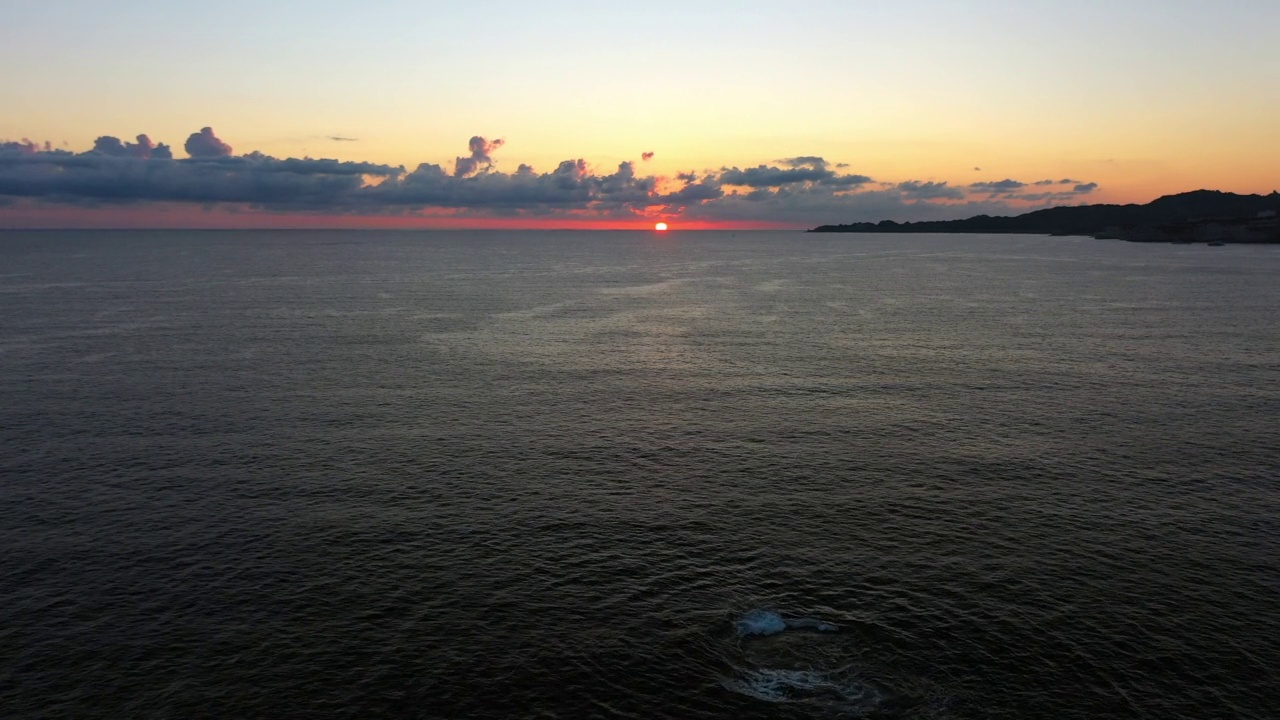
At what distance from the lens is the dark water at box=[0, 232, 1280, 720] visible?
51.7m

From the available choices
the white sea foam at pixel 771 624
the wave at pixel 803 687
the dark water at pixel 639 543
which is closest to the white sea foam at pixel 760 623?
the white sea foam at pixel 771 624

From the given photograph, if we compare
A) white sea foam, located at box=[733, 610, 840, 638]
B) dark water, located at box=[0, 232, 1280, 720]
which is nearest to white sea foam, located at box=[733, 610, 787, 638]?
white sea foam, located at box=[733, 610, 840, 638]

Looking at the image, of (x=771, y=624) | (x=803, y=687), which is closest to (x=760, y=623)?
(x=771, y=624)

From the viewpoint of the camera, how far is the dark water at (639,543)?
51.7 metres

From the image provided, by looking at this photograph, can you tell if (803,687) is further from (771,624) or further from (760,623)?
(760,623)

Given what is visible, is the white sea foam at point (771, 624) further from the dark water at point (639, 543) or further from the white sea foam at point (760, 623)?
the dark water at point (639, 543)

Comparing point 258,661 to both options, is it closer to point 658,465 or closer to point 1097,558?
point 658,465

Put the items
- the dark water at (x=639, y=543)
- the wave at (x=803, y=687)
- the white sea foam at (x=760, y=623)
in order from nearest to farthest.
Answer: the wave at (x=803, y=687), the dark water at (x=639, y=543), the white sea foam at (x=760, y=623)

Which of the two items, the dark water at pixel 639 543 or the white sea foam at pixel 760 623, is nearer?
the dark water at pixel 639 543

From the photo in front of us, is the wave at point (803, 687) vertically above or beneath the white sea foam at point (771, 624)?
beneath

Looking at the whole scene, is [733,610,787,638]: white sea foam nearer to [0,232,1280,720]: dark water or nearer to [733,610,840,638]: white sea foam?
[733,610,840,638]: white sea foam

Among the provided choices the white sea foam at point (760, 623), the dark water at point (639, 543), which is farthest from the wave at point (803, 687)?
the white sea foam at point (760, 623)

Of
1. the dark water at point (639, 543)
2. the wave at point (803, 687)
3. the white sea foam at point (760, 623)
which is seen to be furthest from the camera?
the white sea foam at point (760, 623)

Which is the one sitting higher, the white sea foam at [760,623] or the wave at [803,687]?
the white sea foam at [760,623]
